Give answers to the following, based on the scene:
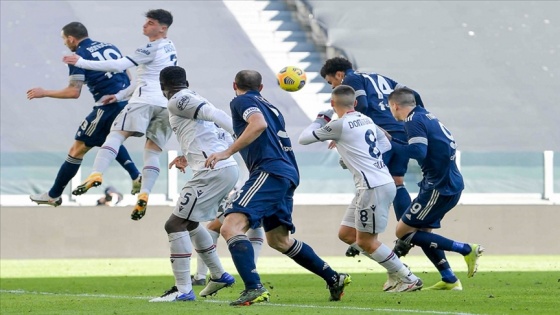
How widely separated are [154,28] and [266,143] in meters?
3.63

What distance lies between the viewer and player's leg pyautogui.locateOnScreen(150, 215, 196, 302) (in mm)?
9180

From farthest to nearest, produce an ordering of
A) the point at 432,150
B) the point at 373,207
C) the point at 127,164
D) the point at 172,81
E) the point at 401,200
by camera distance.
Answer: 1. the point at 127,164
2. the point at 401,200
3. the point at 432,150
4. the point at 373,207
5. the point at 172,81

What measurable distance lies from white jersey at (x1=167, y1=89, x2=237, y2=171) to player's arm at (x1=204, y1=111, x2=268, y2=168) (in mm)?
789

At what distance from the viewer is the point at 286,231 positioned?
29.0 feet

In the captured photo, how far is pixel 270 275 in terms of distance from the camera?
45.8 feet

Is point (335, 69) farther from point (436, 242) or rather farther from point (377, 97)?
point (436, 242)

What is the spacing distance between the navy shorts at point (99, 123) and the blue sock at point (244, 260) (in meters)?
4.42

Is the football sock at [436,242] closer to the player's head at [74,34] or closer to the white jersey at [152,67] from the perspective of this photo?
the white jersey at [152,67]

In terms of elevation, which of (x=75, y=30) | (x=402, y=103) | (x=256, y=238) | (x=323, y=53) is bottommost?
(x=323, y=53)

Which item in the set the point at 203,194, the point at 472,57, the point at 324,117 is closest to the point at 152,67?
the point at 324,117

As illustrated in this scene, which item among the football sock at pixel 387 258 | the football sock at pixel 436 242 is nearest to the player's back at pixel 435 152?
the football sock at pixel 436 242

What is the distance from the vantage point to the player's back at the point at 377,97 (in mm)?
11281

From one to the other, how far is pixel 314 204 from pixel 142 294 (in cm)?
822

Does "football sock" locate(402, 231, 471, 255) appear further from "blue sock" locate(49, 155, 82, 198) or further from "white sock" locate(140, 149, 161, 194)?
"blue sock" locate(49, 155, 82, 198)
